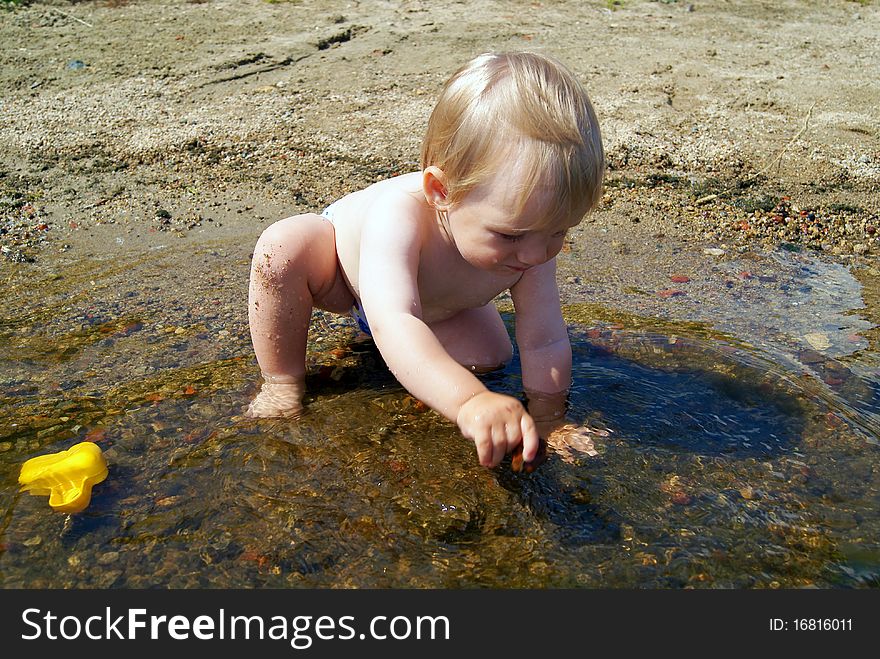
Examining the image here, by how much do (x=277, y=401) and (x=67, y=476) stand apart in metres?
0.75

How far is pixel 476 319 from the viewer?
3205 mm

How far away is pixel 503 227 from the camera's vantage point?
235 centimetres

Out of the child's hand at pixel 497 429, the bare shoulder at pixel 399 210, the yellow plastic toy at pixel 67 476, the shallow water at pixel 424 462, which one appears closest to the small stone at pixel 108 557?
the shallow water at pixel 424 462

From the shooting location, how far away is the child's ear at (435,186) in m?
2.49

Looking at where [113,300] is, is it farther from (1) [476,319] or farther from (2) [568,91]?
(2) [568,91]

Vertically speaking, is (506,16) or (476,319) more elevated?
(506,16)

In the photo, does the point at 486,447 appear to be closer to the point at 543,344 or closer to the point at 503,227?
the point at 503,227

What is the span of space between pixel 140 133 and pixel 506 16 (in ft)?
10.8

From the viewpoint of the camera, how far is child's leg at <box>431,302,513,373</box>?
10.3ft

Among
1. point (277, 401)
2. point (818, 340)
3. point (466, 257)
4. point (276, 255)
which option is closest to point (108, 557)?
point (277, 401)

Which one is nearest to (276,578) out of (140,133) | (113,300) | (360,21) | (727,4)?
(113,300)

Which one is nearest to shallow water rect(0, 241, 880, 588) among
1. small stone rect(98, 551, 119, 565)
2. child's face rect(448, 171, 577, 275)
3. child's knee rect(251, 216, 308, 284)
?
small stone rect(98, 551, 119, 565)

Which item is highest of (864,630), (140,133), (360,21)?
(360,21)

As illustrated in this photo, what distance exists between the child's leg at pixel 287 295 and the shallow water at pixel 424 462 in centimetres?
11
